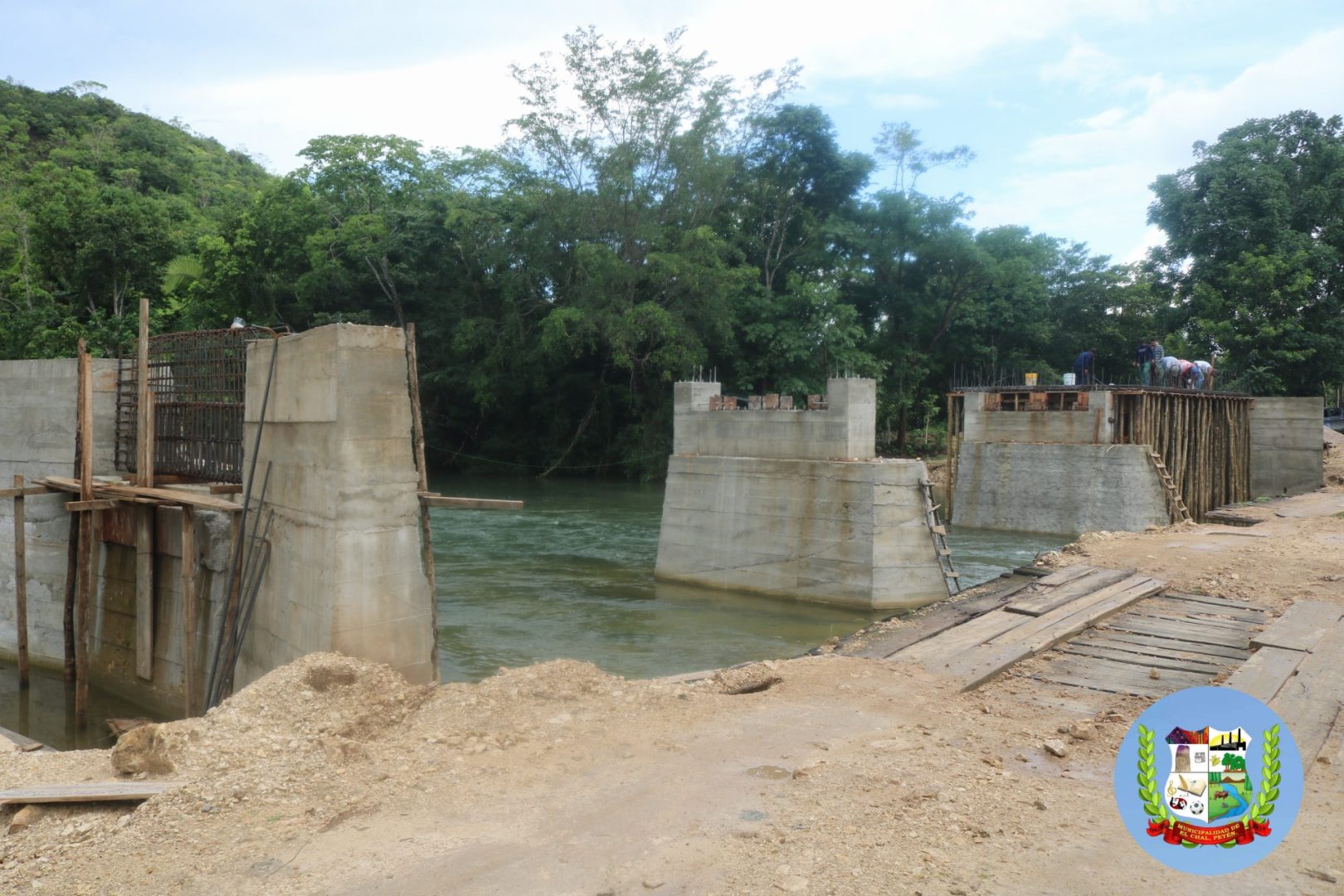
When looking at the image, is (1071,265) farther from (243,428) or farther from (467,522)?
(243,428)

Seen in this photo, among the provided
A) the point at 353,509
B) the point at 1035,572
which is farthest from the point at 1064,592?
the point at 353,509

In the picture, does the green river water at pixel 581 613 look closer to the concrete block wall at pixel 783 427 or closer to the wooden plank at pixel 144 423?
the concrete block wall at pixel 783 427

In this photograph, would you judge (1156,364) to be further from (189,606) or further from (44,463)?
(44,463)

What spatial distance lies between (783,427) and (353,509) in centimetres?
1177

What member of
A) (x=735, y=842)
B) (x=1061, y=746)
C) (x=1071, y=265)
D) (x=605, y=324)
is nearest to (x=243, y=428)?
(x=735, y=842)

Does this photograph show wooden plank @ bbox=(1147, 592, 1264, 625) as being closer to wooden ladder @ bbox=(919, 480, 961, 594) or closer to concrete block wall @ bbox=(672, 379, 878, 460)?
wooden ladder @ bbox=(919, 480, 961, 594)

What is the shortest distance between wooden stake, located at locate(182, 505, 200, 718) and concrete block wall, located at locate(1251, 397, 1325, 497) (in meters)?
33.6

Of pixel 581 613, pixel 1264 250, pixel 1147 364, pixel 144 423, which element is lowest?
pixel 581 613

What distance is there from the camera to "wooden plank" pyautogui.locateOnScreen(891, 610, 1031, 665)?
8984 mm

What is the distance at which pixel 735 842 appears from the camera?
5.13 metres

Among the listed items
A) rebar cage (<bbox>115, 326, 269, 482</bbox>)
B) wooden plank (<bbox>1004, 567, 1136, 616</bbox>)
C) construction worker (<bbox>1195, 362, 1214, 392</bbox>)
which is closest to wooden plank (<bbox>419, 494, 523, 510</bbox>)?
rebar cage (<bbox>115, 326, 269, 482</bbox>)

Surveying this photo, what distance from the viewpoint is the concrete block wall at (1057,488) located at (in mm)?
25375

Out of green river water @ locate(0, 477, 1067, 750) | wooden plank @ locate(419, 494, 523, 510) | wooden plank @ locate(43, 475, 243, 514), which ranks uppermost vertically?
wooden plank @ locate(419, 494, 523, 510)

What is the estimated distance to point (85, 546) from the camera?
43.3 ft
